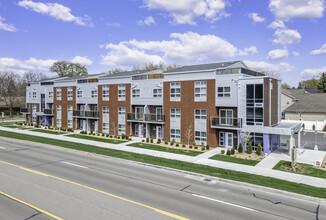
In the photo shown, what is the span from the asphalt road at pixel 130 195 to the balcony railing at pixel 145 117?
13666mm

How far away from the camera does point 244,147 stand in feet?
90.9

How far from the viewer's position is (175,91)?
33000 mm

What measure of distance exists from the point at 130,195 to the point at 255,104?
61.4 ft

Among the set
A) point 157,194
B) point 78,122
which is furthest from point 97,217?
point 78,122

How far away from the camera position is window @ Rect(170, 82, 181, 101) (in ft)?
107

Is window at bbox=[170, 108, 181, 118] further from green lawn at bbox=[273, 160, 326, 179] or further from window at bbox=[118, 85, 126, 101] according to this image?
green lawn at bbox=[273, 160, 326, 179]

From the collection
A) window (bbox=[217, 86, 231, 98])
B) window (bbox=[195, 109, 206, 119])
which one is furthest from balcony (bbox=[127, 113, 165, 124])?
window (bbox=[217, 86, 231, 98])

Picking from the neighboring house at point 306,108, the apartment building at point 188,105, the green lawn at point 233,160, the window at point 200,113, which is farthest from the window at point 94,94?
the neighboring house at point 306,108

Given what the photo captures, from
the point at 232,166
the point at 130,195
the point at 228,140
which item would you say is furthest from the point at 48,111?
the point at 130,195

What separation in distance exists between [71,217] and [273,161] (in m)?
19.1

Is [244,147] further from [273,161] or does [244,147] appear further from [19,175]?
[19,175]

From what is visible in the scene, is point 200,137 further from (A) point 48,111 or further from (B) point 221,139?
(A) point 48,111

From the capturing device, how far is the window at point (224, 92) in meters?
28.9

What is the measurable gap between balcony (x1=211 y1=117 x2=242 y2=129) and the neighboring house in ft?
80.1
